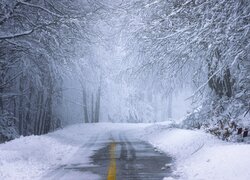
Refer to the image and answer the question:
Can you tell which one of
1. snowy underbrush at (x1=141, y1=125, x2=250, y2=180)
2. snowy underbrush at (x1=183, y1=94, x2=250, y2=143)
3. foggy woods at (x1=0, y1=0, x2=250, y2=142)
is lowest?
snowy underbrush at (x1=141, y1=125, x2=250, y2=180)

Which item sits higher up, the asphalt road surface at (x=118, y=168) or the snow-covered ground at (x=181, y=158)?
the snow-covered ground at (x=181, y=158)

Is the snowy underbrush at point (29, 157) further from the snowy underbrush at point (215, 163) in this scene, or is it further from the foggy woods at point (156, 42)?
the snowy underbrush at point (215, 163)

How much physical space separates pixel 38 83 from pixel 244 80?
10119mm

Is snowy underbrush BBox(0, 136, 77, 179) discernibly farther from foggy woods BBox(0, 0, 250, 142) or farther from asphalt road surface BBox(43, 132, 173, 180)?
foggy woods BBox(0, 0, 250, 142)

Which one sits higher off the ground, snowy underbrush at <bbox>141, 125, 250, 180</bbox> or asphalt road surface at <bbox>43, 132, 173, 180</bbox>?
snowy underbrush at <bbox>141, 125, 250, 180</bbox>

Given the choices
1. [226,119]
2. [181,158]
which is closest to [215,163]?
[181,158]

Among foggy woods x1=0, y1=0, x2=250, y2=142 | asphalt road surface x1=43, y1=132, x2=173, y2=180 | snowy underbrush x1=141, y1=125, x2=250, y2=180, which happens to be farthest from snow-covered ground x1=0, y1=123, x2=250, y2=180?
foggy woods x1=0, y1=0, x2=250, y2=142

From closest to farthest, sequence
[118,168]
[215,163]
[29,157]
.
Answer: [215,163], [118,168], [29,157]

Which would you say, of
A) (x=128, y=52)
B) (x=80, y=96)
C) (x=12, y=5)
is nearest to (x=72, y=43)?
(x=12, y=5)

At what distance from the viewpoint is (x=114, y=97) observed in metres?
55.4

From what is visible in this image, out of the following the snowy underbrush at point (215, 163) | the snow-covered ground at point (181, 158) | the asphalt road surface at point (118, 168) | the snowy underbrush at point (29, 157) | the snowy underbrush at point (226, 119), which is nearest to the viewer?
the snowy underbrush at point (215, 163)

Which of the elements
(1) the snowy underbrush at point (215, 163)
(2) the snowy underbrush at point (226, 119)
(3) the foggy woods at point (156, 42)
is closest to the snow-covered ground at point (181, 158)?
(1) the snowy underbrush at point (215, 163)

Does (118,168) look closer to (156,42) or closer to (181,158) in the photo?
(181,158)

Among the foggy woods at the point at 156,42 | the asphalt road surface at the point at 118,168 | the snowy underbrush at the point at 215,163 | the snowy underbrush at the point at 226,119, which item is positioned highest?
the foggy woods at the point at 156,42
